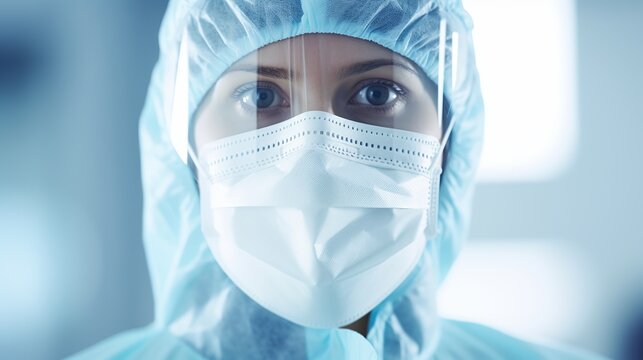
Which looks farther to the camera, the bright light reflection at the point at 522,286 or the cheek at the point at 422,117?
the bright light reflection at the point at 522,286

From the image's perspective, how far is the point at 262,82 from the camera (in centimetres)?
89

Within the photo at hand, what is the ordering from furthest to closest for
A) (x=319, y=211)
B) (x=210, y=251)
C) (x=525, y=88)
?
(x=525, y=88)
(x=210, y=251)
(x=319, y=211)

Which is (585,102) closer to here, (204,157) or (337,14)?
(337,14)

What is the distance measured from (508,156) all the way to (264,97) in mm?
541

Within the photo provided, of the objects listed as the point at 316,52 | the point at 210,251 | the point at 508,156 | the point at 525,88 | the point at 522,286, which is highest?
the point at 316,52

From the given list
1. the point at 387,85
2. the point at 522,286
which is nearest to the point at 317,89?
the point at 387,85


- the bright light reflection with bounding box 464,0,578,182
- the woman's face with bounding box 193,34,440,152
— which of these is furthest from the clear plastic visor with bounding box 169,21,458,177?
the bright light reflection with bounding box 464,0,578,182

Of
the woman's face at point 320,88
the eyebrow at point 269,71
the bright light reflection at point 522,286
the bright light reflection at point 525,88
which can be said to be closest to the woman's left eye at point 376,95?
the woman's face at point 320,88

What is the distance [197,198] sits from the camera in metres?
1.00

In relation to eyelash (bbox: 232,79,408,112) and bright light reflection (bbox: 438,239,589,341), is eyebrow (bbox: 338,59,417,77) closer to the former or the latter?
eyelash (bbox: 232,79,408,112)

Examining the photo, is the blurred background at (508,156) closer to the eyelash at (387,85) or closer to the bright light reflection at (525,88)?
the bright light reflection at (525,88)

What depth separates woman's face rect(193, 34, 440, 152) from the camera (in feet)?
2.85

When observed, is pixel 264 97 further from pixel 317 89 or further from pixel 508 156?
pixel 508 156

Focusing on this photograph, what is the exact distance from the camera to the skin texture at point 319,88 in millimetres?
868
